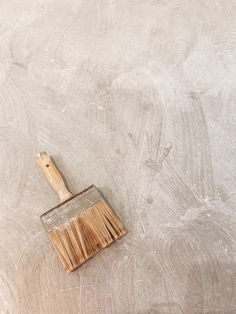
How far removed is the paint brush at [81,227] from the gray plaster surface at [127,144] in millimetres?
30

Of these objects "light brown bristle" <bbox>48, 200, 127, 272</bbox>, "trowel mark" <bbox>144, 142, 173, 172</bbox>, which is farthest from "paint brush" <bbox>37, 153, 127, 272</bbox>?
"trowel mark" <bbox>144, 142, 173, 172</bbox>

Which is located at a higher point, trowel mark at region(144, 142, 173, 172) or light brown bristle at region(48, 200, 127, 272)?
trowel mark at region(144, 142, 173, 172)

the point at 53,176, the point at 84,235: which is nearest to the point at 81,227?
the point at 84,235

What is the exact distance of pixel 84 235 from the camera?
2.61ft

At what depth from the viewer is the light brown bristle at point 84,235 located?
2.59ft

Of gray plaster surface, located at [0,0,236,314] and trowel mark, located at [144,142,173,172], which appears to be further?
trowel mark, located at [144,142,173,172]

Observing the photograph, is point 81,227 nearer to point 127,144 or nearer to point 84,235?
point 84,235

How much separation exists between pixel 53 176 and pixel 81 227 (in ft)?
0.51

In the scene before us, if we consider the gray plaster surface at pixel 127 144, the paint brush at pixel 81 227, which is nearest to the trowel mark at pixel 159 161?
the gray plaster surface at pixel 127 144

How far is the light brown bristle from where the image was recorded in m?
0.79

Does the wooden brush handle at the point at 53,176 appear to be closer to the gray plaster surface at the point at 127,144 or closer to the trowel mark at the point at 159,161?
the gray plaster surface at the point at 127,144

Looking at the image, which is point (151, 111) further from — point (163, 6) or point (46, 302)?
point (46, 302)

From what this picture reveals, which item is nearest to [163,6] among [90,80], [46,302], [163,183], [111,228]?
[90,80]

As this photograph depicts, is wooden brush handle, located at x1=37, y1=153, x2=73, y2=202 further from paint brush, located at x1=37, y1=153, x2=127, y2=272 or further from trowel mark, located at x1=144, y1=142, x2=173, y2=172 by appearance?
trowel mark, located at x1=144, y1=142, x2=173, y2=172
